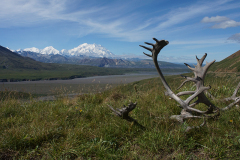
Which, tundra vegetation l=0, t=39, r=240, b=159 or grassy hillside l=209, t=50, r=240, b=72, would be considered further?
grassy hillside l=209, t=50, r=240, b=72

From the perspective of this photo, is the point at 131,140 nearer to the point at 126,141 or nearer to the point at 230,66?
the point at 126,141

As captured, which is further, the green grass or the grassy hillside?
the grassy hillside

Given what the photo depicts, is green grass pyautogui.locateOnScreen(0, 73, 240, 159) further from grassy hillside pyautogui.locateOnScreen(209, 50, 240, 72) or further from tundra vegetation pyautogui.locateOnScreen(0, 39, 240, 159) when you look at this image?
grassy hillside pyautogui.locateOnScreen(209, 50, 240, 72)

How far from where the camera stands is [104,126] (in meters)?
3.64

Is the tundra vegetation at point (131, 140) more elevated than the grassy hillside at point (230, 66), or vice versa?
the grassy hillside at point (230, 66)

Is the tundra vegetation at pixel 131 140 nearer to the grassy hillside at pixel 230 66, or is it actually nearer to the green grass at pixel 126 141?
the green grass at pixel 126 141

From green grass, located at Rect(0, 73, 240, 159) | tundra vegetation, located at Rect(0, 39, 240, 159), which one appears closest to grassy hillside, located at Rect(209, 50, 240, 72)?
tundra vegetation, located at Rect(0, 39, 240, 159)

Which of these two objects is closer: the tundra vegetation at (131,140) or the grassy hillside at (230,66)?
the tundra vegetation at (131,140)

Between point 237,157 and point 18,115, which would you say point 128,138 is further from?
point 18,115

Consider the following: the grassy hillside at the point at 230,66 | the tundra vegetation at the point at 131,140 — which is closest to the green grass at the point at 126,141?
the tundra vegetation at the point at 131,140

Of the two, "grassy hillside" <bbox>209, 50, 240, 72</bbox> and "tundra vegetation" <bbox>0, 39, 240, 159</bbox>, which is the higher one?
"grassy hillside" <bbox>209, 50, 240, 72</bbox>

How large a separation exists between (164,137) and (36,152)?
257 centimetres

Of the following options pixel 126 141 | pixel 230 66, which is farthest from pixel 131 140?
pixel 230 66

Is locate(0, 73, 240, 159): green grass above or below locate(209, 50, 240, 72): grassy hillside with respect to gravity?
below
